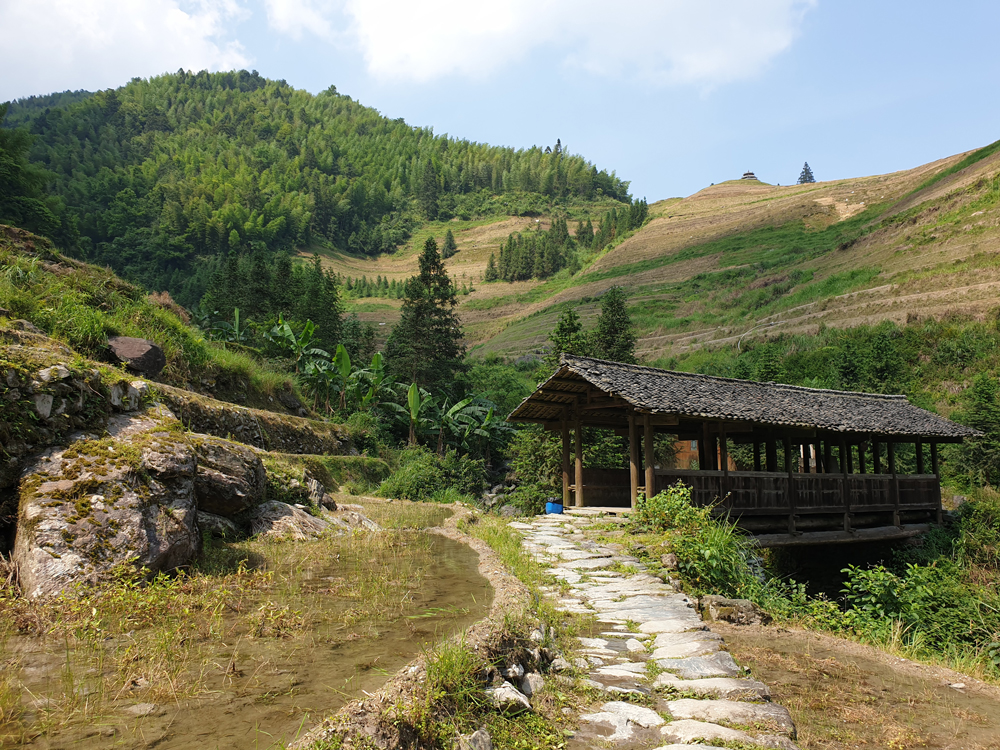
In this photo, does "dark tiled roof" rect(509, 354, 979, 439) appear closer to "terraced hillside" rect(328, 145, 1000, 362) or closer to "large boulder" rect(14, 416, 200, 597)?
"large boulder" rect(14, 416, 200, 597)

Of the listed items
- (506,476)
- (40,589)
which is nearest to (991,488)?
(506,476)

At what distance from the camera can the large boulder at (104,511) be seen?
4598 mm

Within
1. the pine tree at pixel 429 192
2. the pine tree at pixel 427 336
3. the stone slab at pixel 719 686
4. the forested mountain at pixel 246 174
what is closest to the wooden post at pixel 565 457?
the stone slab at pixel 719 686

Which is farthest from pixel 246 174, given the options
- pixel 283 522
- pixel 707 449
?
pixel 283 522

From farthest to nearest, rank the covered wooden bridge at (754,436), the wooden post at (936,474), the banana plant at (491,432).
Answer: the banana plant at (491,432) < the wooden post at (936,474) < the covered wooden bridge at (754,436)

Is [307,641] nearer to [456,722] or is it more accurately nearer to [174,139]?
[456,722]

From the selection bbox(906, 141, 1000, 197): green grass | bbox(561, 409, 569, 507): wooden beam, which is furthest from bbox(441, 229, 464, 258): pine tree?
bbox(561, 409, 569, 507): wooden beam

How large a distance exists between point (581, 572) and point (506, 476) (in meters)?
18.1

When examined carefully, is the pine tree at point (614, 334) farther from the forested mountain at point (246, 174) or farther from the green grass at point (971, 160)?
the green grass at point (971, 160)

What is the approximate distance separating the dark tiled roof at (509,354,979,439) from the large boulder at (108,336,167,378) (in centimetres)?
728

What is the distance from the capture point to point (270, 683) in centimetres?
308

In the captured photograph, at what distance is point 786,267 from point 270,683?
53.7m

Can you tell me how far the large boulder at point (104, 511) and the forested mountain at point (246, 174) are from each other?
4654cm

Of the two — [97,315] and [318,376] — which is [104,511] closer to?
[97,315]
